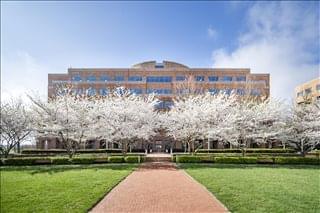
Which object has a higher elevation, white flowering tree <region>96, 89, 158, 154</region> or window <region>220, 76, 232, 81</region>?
window <region>220, 76, 232, 81</region>

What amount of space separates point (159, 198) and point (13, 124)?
21569mm

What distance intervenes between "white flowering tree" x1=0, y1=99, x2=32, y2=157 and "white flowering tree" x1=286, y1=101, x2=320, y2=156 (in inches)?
1023

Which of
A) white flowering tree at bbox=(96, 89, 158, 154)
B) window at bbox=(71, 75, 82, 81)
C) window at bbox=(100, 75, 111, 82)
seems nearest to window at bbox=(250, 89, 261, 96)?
window at bbox=(100, 75, 111, 82)

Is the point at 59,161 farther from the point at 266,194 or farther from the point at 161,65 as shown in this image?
the point at 161,65

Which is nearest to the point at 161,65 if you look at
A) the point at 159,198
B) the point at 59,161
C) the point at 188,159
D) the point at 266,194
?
the point at 188,159

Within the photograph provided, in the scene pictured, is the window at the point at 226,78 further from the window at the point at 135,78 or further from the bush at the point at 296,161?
the bush at the point at 296,161

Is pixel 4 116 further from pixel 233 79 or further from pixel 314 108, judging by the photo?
pixel 233 79

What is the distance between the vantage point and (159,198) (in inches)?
467

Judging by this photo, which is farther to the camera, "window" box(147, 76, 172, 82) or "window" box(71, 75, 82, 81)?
"window" box(71, 75, 82, 81)

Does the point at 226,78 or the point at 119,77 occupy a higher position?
the point at 119,77

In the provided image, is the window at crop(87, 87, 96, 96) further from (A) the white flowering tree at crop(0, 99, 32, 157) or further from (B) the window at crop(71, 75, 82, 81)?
(A) the white flowering tree at crop(0, 99, 32, 157)

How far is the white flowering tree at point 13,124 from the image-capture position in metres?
28.9

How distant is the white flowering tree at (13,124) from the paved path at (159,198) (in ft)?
57.8

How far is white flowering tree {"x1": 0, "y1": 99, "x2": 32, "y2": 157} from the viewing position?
94.7 ft
